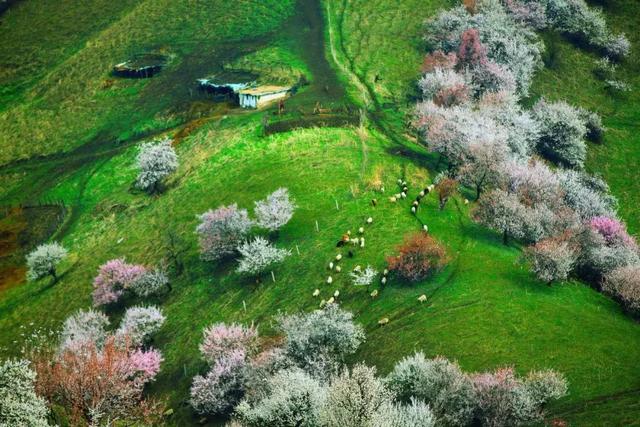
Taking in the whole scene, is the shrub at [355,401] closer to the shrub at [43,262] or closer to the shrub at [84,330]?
the shrub at [84,330]

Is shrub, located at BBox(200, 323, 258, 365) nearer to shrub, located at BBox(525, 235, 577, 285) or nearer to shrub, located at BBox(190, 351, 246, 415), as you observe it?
shrub, located at BBox(190, 351, 246, 415)

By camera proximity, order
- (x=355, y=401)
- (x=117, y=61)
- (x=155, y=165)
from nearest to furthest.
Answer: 1. (x=355, y=401)
2. (x=155, y=165)
3. (x=117, y=61)

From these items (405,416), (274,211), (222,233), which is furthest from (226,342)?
(405,416)

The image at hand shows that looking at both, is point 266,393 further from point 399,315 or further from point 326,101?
point 326,101

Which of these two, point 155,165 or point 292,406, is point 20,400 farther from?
point 155,165

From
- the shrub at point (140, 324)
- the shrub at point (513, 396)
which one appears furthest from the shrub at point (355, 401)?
the shrub at point (140, 324)

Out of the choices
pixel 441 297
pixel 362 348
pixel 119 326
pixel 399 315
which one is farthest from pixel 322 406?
pixel 119 326
